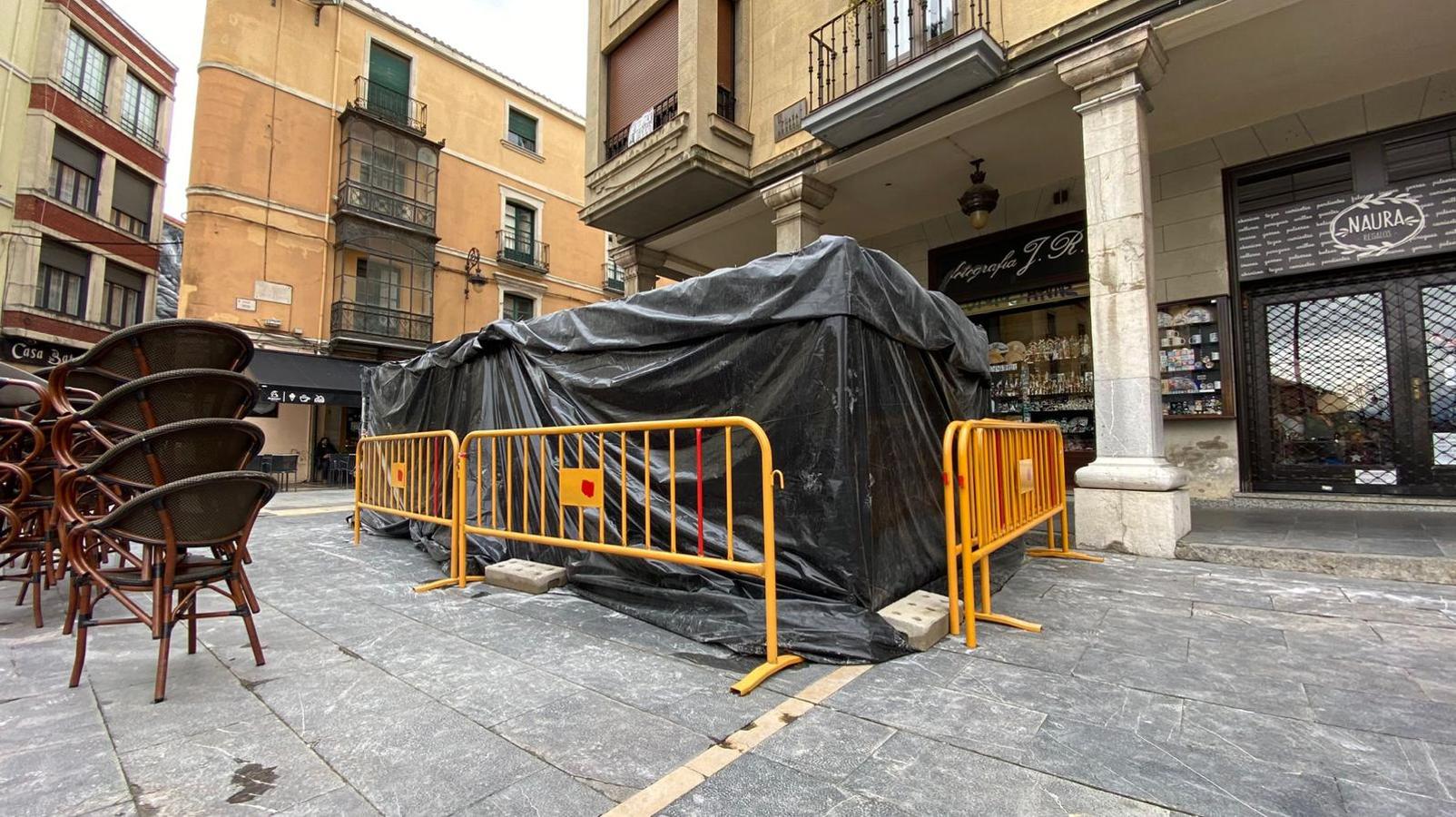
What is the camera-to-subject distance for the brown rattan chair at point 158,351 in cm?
291

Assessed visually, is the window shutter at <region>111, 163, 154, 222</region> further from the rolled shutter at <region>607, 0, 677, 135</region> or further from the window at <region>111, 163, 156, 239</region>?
the rolled shutter at <region>607, 0, 677, 135</region>

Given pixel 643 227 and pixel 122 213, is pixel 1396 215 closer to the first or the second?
pixel 643 227

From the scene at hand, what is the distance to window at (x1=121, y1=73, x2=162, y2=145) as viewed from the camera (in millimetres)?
19953

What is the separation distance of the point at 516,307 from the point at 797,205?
16714 millimetres

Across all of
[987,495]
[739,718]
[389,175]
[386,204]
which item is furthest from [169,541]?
[389,175]

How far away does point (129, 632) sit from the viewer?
3.61 meters

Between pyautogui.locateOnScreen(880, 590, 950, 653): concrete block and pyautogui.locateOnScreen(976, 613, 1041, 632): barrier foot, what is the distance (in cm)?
22

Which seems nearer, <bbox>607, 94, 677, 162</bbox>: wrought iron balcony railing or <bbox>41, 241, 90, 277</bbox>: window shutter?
<bbox>607, 94, 677, 162</bbox>: wrought iron balcony railing

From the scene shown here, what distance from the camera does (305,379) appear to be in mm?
16109

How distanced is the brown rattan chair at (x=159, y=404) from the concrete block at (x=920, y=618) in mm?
3412

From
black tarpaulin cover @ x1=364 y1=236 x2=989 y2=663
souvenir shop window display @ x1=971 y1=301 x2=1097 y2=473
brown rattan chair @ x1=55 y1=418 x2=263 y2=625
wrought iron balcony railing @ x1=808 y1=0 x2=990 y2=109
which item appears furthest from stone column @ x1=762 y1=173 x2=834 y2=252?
brown rattan chair @ x1=55 y1=418 x2=263 y2=625

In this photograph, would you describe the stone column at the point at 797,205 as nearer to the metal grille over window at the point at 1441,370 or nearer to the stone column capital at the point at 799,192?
the stone column capital at the point at 799,192

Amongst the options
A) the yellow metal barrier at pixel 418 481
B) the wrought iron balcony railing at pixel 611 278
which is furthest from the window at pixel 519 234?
the yellow metal barrier at pixel 418 481

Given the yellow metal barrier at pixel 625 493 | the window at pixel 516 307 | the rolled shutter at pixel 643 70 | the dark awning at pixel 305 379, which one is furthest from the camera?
the window at pixel 516 307
